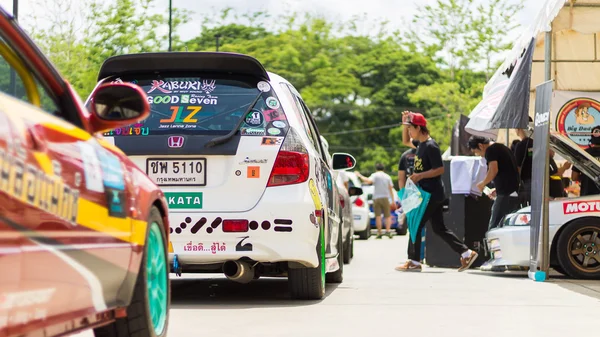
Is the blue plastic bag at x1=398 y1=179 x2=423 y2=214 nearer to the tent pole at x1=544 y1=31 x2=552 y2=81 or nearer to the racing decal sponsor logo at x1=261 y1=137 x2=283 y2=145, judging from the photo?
the tent pole at x1=544 y1=31 x2=552 y2=81

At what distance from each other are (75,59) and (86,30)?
1.25m

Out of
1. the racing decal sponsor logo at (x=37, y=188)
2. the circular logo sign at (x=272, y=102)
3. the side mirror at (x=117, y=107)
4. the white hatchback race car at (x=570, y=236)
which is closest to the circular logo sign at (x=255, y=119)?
the circular logo sign at (x=272, y=102)

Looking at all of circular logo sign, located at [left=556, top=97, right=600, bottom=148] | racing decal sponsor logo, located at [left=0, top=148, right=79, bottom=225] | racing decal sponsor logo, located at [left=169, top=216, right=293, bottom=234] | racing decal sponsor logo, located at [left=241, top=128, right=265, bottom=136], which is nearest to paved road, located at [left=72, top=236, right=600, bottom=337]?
racing decal sponsor logo, located at [left=169, top=216, right=293, bottom=234]

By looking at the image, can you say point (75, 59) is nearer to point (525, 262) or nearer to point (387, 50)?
point (525, 262)

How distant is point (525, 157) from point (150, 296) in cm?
982

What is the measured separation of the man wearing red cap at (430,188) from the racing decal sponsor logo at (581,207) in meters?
1.78

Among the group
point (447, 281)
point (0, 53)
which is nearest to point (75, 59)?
point (447, 281)

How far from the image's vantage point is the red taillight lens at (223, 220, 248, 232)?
8367 mm

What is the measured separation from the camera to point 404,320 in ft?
25.5

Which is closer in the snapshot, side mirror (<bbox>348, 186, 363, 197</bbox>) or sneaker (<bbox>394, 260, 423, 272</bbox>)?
sneaker (<bbox>394, 260, 423, 272</bbox>)

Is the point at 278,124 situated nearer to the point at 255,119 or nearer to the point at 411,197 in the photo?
the point at 255,119

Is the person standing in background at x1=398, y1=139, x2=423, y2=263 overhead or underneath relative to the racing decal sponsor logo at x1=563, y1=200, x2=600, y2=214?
overhead

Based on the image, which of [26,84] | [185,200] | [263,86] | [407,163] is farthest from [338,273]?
[26,84]

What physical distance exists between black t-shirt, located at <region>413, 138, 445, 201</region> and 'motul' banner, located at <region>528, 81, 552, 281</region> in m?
1.62
